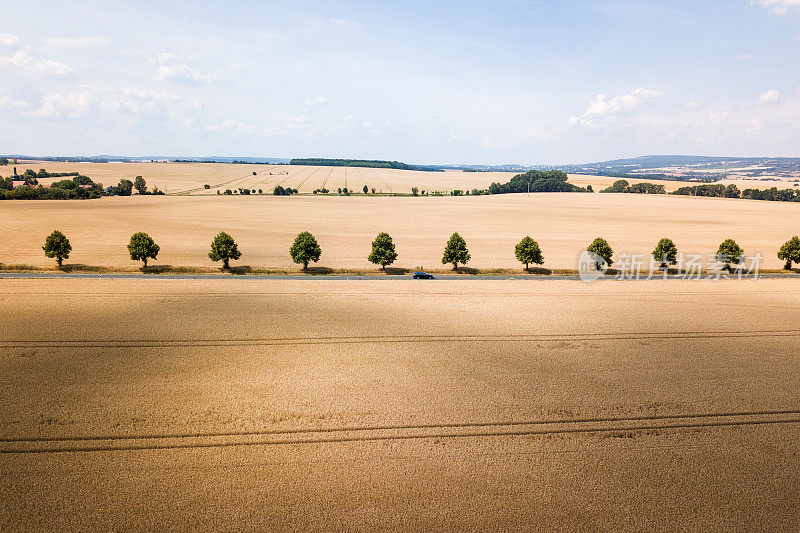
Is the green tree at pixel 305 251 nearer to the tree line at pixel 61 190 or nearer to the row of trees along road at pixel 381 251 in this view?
the row of trees along road at pixel 381 251

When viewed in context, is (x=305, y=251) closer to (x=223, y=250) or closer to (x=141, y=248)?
(x=223, y=250)

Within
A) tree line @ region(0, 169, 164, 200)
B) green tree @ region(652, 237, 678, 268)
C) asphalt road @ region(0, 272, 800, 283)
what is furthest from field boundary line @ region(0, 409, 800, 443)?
tree line @ region(0, 169, 164, 200)

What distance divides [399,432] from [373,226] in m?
86.9

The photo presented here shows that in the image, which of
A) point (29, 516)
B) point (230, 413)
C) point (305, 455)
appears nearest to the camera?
point (29, 516)

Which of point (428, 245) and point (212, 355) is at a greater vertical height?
point (428, 245)

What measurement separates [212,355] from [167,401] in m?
6.84

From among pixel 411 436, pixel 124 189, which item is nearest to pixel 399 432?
pixel 411 436

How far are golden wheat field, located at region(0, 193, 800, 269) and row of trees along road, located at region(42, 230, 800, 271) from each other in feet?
13.0

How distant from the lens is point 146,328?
3819 centimetres

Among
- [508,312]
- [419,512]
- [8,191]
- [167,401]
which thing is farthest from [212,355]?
[8,191]

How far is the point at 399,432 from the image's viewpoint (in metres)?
24.2

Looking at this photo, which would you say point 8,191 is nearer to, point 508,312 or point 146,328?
point 146,328

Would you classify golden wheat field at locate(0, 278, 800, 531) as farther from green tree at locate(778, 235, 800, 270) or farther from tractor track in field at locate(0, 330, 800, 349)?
green tree at locate(778, 235, 800, 270)

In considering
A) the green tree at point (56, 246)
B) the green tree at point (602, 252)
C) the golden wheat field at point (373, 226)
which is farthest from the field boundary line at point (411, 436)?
the green tree at point (56, 246)
